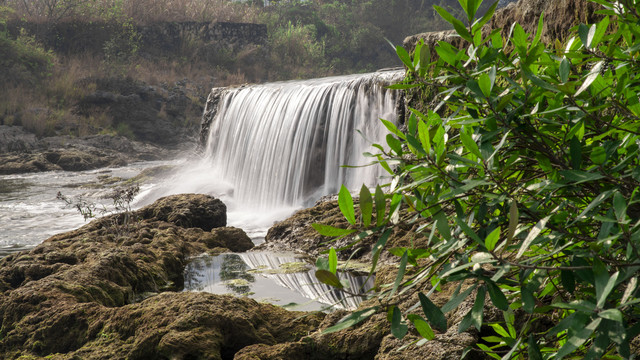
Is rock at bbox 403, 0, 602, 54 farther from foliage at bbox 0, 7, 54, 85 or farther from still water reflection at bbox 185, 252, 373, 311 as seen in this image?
foliage at bbox 0, 7, 54, 85

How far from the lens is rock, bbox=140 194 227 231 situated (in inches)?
250

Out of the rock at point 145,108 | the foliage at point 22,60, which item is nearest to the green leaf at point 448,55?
the rock at point 145,108

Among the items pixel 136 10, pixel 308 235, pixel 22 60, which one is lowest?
pixel 308 235

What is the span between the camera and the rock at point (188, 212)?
635 centimetres

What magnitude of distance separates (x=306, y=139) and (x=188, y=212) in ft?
13.2

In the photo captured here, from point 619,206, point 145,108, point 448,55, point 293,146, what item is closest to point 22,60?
point 145,108

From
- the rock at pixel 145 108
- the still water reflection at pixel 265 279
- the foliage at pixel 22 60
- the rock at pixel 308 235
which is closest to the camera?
the still water reflection at pixel 265 279

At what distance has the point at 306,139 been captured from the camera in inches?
395

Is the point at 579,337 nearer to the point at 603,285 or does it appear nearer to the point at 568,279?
the point at 603,285

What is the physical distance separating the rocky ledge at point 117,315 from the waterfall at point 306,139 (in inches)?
195

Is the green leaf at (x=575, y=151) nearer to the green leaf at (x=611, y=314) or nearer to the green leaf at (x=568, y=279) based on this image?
the green leaf at (x=568, y=279)

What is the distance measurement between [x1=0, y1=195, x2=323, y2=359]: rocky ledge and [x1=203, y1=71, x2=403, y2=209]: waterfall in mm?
4948

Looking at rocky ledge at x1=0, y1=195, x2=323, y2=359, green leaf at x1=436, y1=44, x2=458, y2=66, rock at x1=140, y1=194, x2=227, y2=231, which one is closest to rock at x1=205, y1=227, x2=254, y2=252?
rock at x1=140, y1=194, x2=227, y2=231

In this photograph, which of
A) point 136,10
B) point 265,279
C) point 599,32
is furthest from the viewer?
point 136,10
